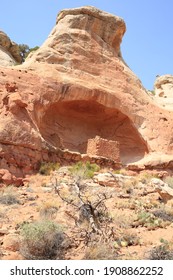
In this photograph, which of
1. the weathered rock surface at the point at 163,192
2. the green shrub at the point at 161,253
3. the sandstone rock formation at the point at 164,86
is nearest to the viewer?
the green shrub at the point at 161,253

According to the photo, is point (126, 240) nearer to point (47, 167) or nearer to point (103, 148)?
point (47, 167)

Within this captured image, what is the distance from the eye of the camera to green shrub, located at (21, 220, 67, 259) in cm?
656

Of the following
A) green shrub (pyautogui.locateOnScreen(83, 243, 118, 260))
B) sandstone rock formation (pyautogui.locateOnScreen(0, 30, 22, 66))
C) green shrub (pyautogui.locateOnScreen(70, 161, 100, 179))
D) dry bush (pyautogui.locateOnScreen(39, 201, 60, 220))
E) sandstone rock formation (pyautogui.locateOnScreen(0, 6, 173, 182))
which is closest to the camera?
green shrub (pyautogui.locateOnScreen(83, 243, 118, 260))

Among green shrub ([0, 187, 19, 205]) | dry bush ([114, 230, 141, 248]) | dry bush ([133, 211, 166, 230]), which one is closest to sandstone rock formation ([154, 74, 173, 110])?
green shrub ([0, 187, 19, 205])

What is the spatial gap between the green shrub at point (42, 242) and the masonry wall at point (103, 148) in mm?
9536

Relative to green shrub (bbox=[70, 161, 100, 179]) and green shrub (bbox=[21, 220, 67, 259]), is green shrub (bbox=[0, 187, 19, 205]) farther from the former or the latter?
green shrub (bbox=[21, 220, 67, 259])

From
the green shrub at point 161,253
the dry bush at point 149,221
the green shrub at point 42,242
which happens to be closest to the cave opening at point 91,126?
the dry bush at point 149,221

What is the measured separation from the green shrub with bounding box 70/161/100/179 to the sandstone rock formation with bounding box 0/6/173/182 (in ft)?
3.12

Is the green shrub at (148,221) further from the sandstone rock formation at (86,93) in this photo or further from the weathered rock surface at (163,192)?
the sandstone rock formation at (86,93)

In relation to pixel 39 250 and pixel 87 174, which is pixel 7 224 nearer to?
pixel 39 250

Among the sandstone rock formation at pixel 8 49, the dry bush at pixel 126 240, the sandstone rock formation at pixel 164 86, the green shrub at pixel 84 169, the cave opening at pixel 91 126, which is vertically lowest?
the dry bush at pixel 126 240

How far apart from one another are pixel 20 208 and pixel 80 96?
349 inches

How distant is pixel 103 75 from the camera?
1931cm

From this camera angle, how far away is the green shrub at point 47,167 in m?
13.8
